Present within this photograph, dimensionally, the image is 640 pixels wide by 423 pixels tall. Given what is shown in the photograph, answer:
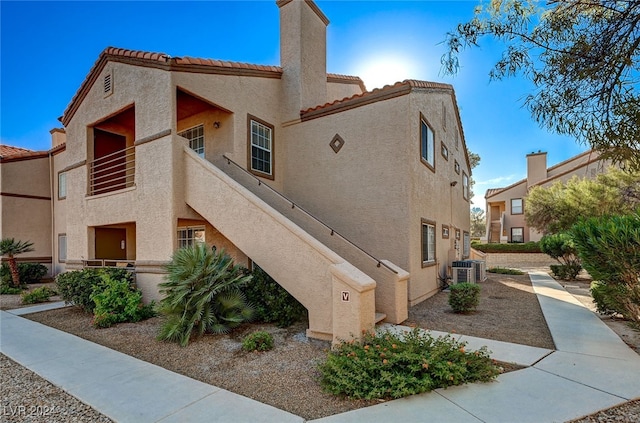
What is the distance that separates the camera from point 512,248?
93.2 feet

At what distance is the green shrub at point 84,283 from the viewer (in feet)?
29.3

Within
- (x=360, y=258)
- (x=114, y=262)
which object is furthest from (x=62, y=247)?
(x=360, y=258)

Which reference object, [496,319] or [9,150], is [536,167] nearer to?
[496,319]

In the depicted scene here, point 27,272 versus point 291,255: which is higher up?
point 291,255

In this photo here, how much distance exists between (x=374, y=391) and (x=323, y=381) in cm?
80

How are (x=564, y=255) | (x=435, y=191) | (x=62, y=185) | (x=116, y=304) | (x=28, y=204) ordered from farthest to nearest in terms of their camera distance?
(x=62, y=185), (x=28, y=204), (x=564, y=255), (x=435, y=191), (x=116, y=304)

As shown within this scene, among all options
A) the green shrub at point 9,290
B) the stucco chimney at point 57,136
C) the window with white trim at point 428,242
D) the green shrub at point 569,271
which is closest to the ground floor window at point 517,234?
the green shrub at point 569,271

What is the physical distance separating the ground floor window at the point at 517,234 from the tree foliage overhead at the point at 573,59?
110ft

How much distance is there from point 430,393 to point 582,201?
22.4 meters

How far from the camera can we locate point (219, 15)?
36.0 feet

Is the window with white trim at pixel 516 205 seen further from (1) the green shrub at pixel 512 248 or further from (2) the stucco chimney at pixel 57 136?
(2) the stucco chimney at pixel 57 136

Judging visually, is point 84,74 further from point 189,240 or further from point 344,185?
point 344,185

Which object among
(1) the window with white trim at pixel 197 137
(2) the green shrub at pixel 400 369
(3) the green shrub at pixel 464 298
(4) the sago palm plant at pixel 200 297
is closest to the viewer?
(2) the green shrub at pixel 400 369

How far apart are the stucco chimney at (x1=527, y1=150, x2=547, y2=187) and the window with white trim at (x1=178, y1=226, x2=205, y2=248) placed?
1351 inches
